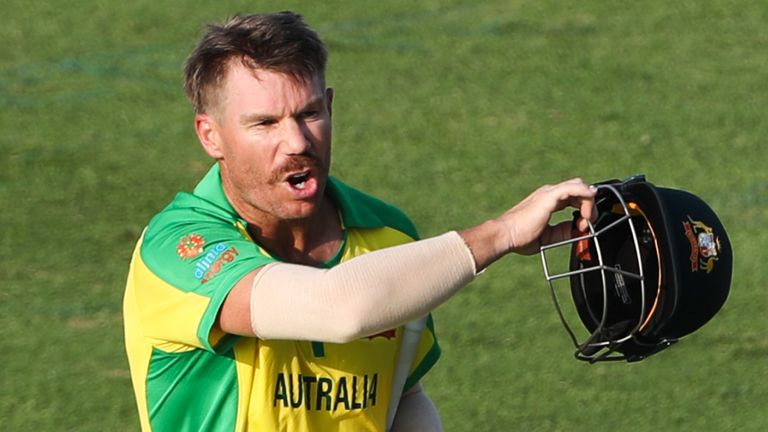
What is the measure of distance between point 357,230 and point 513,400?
112 inches

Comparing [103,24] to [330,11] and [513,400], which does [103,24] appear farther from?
[513,400]

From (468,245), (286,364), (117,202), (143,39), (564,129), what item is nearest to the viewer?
(468,245)

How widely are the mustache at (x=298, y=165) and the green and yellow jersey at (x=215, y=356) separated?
0.63ft

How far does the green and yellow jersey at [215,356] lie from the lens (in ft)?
14.3

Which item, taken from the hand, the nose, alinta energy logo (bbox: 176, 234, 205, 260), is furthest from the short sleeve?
the hand

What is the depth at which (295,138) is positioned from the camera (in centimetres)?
434

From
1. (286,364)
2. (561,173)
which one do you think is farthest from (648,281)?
(561,173)

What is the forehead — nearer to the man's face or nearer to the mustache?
the man's face

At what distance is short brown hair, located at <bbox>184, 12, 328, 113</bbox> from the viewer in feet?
14.4

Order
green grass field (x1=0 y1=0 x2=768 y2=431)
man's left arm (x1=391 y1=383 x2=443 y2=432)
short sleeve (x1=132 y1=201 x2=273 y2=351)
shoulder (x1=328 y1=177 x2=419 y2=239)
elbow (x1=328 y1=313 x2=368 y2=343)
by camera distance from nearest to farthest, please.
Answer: elbow (x1=328 y1=313 x2=368 y2=343)
short sleeve (x1=132 y1=201 x2=273 y2=351)
shoulder (x1=328 y1=177 x2=419 y2=239)
man's left arm (x1=391 y1=383 x2=443 y2=432)
green grass field (x1=0 y1=0 x2=768 y2=431)

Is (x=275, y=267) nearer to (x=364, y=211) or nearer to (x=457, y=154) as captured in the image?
(x=364, y=211)

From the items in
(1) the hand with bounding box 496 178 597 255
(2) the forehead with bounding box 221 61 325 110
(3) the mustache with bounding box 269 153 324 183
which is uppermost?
(2) the forehead with bounding box 221 61 325 110

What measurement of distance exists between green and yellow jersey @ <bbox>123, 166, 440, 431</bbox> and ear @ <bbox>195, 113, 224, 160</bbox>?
0.34 feet

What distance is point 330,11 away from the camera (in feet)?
36.4
